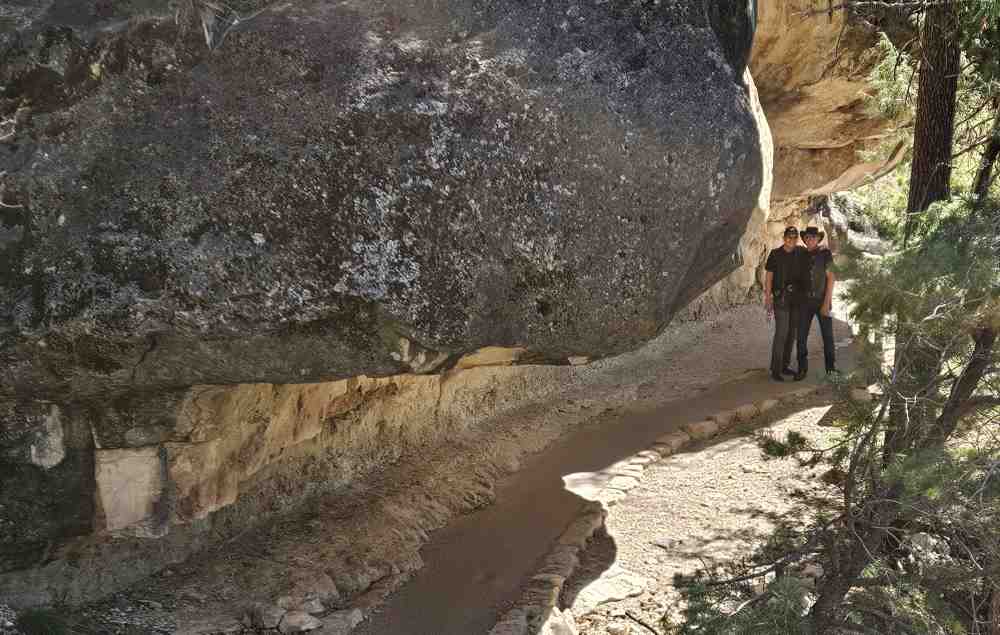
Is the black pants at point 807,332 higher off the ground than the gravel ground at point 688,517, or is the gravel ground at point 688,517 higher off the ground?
the black pants at point 807,332

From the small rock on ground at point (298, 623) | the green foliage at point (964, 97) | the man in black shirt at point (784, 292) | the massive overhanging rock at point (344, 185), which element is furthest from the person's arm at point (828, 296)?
the small rock on ground at point (298, 623)

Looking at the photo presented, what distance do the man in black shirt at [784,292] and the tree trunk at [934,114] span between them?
2.37 meters

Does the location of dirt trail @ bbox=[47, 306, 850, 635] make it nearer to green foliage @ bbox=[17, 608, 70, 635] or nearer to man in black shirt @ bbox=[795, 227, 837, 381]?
green foliage @ bbox=[17, 608, 70, 635]

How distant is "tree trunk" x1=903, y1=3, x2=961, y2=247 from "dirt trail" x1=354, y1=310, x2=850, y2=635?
299cm

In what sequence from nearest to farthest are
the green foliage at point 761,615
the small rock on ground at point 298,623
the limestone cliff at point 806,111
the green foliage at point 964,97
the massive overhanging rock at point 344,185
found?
the massive overhanging rock at point 344,185 → the green foliage at point 761,615 → the small rock on ground at point 298,623 → the green foliage at point 964,97 → the limestone cliff at point 806,111

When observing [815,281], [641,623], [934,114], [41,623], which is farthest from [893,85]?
[41,623]

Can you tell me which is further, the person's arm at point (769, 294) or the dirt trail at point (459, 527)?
the person's arm at point (769, 294)

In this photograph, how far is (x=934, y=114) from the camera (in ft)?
17.2

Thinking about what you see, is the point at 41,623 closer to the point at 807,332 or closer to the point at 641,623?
the point at 641,623

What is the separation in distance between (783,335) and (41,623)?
669cm

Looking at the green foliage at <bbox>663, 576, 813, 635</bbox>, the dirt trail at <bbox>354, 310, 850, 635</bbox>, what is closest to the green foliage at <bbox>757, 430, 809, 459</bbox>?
the dirt trail at <bbox>354, 310, 850, 635</bbox>

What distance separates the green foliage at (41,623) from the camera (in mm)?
3707

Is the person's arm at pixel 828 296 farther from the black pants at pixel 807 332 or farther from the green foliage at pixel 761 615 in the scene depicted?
the green foliage at pixel 761 615

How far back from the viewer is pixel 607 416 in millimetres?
7789
